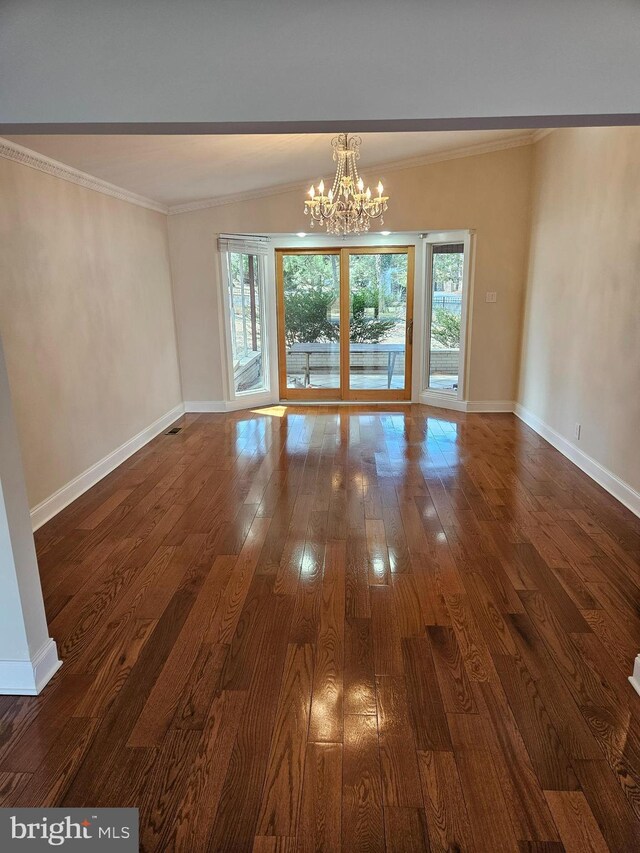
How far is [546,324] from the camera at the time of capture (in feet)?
17.8

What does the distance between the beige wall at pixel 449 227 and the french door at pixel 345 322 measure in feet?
2.64

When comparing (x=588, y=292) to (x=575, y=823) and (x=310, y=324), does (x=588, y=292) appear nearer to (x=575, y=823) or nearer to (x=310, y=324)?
(x=310, y=324)

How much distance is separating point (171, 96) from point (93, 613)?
7.20 feet

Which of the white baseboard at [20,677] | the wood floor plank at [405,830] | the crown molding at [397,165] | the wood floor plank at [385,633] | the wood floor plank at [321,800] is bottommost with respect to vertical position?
the wood floor plank at [405,830]

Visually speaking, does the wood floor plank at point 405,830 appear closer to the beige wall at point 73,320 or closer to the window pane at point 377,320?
the beige wall at point 73,320

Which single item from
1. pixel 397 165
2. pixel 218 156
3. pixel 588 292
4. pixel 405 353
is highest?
pixel 397 165

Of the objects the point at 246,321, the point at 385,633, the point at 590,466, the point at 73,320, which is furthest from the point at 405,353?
the point at 385,633

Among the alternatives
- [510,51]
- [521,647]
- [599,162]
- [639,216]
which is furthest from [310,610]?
[599,162]

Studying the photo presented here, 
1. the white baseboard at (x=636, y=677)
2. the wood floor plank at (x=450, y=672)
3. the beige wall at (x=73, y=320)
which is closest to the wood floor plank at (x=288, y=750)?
the wood floor plank at (x=450, y=672)

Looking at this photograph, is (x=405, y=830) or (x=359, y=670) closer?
(x=405, y=830)

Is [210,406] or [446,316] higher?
[446,316]

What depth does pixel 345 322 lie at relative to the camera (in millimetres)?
7078

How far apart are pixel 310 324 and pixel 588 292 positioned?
11.8 ft

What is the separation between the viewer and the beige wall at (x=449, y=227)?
5945 mm
